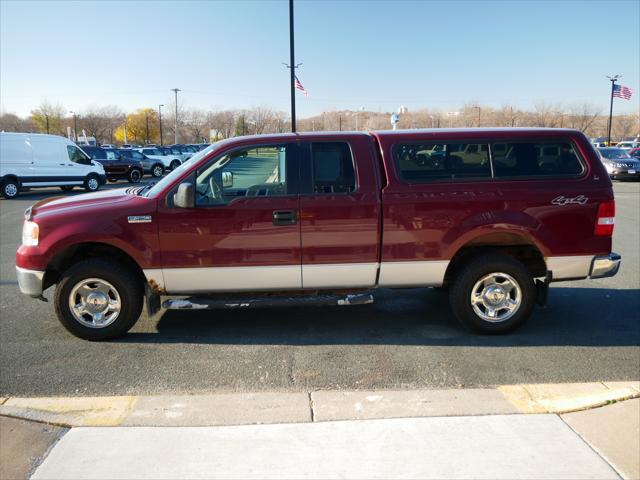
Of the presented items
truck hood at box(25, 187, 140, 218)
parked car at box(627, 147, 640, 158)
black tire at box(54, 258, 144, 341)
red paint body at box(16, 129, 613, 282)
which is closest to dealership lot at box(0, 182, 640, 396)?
black tire at box(54, 258, 144, 341)

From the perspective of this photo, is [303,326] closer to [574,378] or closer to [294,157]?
[294,157]

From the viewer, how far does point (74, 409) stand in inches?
141

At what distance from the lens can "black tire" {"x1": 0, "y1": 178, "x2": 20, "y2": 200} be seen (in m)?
18.6

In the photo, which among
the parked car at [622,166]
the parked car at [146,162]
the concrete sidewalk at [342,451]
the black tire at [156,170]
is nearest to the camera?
A: the concrete sidewalk at [342,451]

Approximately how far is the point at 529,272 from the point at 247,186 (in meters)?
2.83

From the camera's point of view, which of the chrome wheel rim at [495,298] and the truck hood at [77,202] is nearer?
the truck hood at [77,202]

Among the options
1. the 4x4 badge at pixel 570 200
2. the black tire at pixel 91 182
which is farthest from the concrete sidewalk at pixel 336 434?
the black tire at pixel 91 182

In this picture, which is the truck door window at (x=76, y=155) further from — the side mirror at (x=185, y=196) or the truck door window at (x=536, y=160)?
the truck door window at (x=536, y=160)

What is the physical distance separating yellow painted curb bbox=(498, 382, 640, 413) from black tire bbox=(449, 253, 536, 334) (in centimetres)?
105

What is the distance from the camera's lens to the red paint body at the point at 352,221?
4.65m

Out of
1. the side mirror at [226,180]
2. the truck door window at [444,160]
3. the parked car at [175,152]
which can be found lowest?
the side mirror at [226,180]

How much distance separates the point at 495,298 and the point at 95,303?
3799 millimetres

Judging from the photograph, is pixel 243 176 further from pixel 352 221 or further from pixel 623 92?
pixel 623 92

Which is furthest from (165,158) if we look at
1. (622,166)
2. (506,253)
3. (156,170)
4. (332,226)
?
(506,253)
